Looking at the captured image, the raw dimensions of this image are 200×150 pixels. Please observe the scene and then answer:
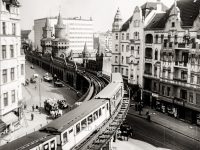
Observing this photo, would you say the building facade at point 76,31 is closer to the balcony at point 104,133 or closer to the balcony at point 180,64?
the balcony at point 180,64

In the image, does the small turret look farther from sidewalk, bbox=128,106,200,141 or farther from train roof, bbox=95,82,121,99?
train roof, bbox=95,82,121,99

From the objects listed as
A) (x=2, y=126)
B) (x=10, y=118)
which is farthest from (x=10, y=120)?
(x=2, y=126)

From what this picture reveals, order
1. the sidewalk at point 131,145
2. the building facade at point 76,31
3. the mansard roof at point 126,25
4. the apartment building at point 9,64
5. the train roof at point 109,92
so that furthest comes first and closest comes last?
the building facade at point 76,31, the mansard roof at point 126,25, the sidewalk at point 131,145, the apartment building at point 9,64, the train roof at point 109,92

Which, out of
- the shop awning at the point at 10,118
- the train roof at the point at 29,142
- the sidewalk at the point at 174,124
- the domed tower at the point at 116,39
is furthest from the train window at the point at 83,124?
the domed tower at the point at 116,39

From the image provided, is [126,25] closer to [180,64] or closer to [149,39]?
[149,39]

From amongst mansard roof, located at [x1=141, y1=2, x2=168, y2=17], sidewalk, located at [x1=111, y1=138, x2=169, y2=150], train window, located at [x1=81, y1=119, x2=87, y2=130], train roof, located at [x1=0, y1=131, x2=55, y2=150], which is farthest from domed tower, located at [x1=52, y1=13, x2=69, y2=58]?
train roof, located at [x1=0, y1=131, x2=55, y2=150]
